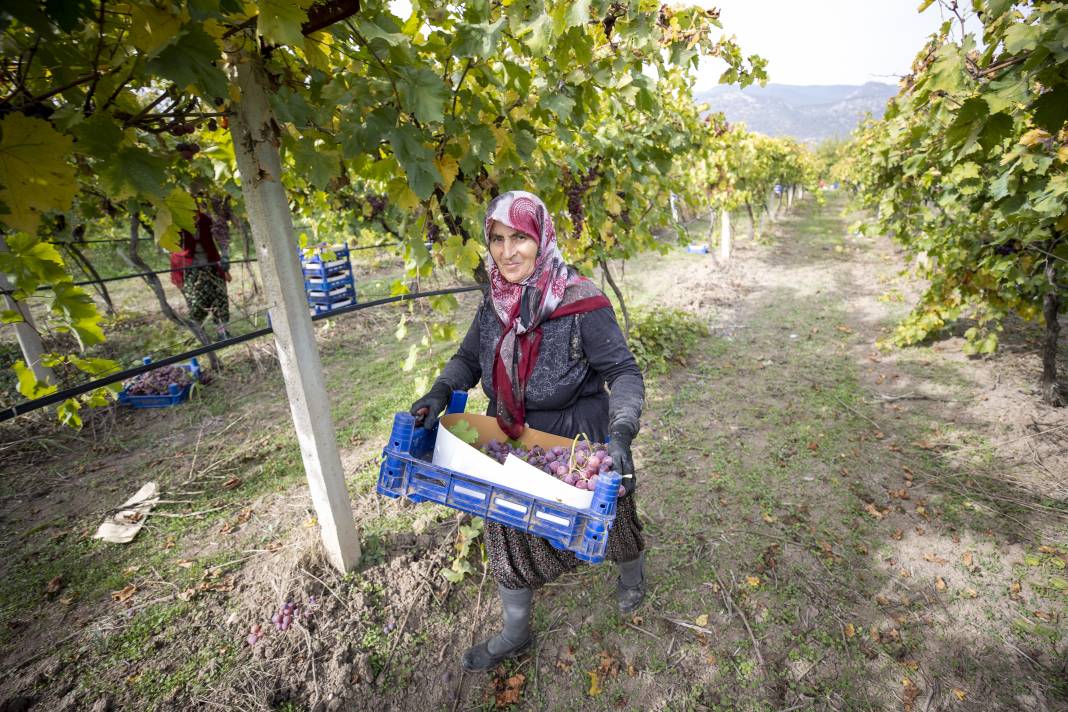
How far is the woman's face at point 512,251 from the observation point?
185 centimetres

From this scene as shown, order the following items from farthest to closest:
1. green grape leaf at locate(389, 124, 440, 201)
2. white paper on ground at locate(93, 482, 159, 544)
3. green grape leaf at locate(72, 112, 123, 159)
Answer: white paper on ground at locate(93, 482, 159, 544) < green grape leaf at locate(389, 124, 440, 201) < green grape leaf at locate(72, 112, 123, 159)

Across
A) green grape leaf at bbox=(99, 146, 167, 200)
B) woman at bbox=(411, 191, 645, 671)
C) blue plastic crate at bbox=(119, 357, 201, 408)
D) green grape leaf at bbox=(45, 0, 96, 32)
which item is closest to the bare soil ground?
blue plastic crate at bbox=(119, 357, 201, 408)

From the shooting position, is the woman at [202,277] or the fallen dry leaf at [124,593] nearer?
the fallen dry leaf at [124,593]

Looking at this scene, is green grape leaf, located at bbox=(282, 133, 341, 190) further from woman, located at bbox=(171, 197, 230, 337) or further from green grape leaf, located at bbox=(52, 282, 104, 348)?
woman, located at bbox=(171, 197, 230, 337)

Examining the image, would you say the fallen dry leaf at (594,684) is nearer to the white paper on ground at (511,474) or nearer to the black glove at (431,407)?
the white paper on ground at (511,474)


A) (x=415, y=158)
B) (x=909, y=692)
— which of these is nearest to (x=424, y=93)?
(x=415, y=158)

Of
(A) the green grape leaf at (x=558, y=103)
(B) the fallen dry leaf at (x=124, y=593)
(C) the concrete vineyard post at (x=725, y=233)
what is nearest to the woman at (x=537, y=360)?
(A) the green grape leaf at (x=558, y=103)

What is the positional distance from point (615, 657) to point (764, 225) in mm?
19592

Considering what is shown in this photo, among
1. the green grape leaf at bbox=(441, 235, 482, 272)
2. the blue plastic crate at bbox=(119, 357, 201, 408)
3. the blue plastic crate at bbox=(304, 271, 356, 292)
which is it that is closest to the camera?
the green grape leaf at bbox=(441, 235, 482, 272)

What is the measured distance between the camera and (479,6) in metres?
1.54

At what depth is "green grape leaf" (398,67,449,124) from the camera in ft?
5.22

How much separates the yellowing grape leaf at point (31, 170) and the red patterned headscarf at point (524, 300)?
3.87 ft

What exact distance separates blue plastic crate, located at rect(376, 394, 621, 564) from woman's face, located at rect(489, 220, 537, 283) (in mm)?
689

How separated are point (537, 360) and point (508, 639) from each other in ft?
4.34
